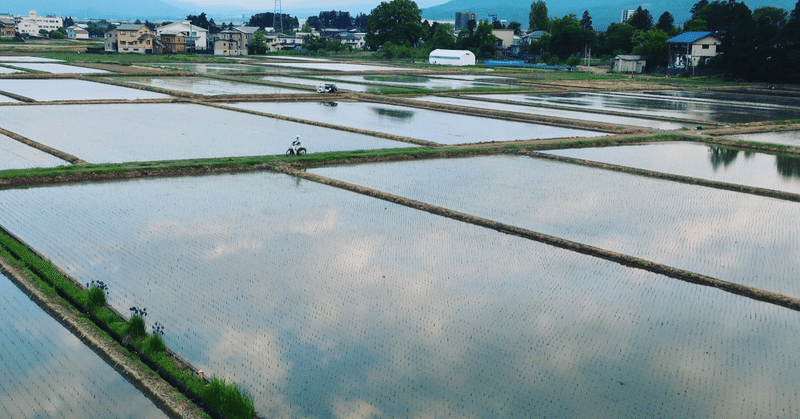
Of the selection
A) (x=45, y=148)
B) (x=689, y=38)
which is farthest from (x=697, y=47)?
(x=45, y=148)

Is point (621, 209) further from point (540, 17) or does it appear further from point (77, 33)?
point (77, 33)

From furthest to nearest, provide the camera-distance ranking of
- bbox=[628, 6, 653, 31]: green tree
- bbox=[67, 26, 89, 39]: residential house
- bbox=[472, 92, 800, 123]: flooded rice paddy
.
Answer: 1. bbox=[67, 26, 89, 39]: residential house
2. bbox=[628, 6, 653, 31]: green tree
3. bbox=[472, 92, 800, 123]: flooded rice paddy

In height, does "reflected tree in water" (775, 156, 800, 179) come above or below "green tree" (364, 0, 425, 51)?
below

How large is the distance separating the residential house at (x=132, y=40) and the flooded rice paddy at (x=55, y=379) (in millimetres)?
55588

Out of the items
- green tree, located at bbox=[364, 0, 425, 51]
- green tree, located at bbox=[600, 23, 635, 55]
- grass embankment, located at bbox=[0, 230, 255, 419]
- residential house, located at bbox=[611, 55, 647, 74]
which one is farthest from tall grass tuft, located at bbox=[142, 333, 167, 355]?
green tree, located at bbox=[364, 0, 425, 51]

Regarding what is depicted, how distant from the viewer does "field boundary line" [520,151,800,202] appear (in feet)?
41.0

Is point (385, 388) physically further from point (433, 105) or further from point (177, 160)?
point (433, 105)

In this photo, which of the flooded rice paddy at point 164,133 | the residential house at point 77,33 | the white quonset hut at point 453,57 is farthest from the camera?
the residential house at point 77,33


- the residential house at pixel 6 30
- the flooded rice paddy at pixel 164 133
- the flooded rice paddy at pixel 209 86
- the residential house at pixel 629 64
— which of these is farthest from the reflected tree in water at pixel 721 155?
the residential house at pixel 6 30

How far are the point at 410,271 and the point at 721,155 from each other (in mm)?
11611

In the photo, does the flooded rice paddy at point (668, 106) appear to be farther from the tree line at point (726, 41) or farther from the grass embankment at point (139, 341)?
the grass embankment at point (139, 341)

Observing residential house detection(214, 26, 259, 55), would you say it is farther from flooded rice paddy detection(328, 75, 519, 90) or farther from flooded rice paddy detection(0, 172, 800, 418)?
flooded rice paddy detection(0, 172, 800, 418)

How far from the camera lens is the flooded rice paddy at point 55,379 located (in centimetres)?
493

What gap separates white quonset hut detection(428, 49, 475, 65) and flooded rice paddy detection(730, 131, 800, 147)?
1556 inches
